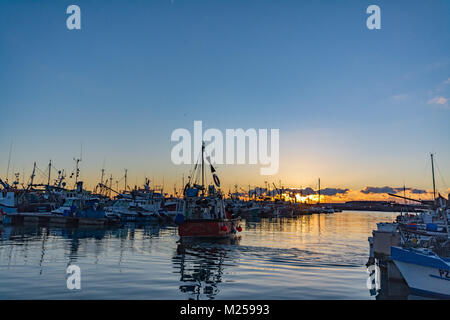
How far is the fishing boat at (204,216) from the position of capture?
124 feet

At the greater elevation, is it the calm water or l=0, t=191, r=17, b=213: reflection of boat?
l=0, t=191, r=17, b=213: reflection of boat

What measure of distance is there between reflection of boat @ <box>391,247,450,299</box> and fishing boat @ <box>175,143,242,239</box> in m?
22.4

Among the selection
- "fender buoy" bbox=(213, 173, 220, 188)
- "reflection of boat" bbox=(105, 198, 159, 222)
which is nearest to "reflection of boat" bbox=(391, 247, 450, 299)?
"fender buoy" bbox=(213, 173, 220, 188)

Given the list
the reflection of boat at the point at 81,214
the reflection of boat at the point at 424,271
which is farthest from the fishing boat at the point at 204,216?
the reflection of boat at the point at 81,214

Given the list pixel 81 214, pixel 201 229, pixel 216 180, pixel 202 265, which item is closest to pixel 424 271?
pixel 202 265

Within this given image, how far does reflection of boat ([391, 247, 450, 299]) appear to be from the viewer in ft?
54.1

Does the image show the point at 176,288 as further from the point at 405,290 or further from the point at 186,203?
the point at 186,203

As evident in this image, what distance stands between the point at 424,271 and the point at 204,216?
92.1 feet

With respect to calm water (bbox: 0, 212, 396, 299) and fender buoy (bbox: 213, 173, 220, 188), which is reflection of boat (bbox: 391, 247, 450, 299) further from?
fender buoy (bbox: 213, 173, 220, 188)

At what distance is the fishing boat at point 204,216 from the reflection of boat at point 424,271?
880 inches

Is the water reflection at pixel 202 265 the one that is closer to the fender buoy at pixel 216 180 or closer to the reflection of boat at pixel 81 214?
the fender buoy at pixel 216 180

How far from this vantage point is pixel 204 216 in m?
42.4

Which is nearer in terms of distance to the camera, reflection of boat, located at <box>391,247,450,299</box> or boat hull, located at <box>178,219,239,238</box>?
reflection of boat, located at <box>391,247,450,299</box>
